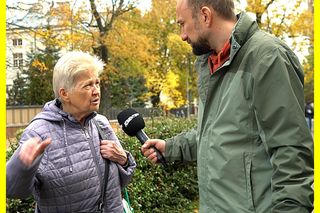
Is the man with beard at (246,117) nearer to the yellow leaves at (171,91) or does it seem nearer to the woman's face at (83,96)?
the woman's face at (83,96)

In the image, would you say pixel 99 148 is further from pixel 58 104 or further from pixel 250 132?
pixel 250 132

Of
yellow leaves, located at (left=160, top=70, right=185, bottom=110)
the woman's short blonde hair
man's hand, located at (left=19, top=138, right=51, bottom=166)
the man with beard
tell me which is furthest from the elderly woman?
yellow leaves, located at (left=160, top=70, right=185, bottom=110)

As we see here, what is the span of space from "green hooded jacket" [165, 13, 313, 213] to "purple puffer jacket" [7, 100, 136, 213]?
2.31 feet

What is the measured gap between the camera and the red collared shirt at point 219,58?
7.37 feet

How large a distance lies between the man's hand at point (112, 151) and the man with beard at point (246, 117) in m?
0.68

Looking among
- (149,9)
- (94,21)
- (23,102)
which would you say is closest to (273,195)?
(94,21)

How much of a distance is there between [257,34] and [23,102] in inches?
1426

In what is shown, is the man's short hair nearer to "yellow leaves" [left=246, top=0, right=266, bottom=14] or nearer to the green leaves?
the green leaves

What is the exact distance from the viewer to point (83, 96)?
108 inches

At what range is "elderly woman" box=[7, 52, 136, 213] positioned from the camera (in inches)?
102

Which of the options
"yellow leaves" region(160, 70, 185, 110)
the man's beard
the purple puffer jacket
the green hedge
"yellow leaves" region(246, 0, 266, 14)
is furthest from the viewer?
"yellow leaves" region(160, 70, 185, 110)

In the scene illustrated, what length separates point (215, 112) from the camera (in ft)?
7.30

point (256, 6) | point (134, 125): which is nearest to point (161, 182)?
point (134, 125)

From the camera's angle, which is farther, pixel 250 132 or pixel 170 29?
pixel 170 29
